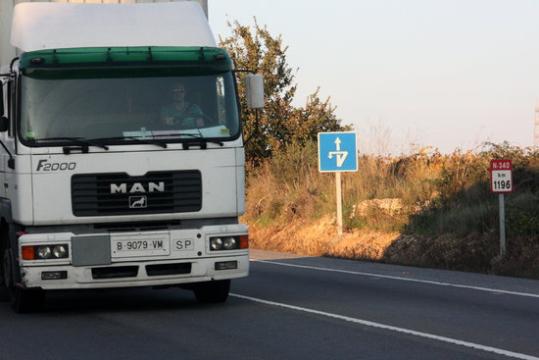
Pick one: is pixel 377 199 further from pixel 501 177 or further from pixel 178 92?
pixel 178 92

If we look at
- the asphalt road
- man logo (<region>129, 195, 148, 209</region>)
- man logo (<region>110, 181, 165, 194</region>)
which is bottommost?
the asphalt road

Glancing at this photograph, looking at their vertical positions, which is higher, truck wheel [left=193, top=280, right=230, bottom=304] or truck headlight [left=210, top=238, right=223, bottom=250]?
truck headlight [left=210, top=238, right=223, bottom=250]

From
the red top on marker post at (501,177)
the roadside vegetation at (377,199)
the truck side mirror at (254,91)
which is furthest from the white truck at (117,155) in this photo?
the red top on marker post at (501,177)

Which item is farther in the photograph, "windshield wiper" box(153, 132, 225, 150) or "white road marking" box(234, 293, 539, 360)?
"windshield wiper" box(153, 132, 225, 150)

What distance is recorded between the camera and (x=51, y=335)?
12758 millimetres

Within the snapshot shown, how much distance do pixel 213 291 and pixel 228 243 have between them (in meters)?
1.42

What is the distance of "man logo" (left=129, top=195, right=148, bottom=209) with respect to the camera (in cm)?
1426

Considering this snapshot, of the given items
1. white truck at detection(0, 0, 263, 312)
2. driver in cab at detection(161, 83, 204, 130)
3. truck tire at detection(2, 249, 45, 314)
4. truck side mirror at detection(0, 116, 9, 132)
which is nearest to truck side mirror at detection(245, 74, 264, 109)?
white truck at detection(0, 0, 263, 312)

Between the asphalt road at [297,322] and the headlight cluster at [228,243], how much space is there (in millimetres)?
780

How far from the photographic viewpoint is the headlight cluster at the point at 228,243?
14.5 metres

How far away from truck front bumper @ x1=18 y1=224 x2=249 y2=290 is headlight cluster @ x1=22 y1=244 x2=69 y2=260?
1.3 inches

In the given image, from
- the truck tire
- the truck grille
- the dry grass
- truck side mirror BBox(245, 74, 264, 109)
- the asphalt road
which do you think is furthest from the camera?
the dry grass

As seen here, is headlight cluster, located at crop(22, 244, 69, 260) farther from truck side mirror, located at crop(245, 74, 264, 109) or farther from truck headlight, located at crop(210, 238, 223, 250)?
truck side mirror, located at crop(245, 74, 264, 109)

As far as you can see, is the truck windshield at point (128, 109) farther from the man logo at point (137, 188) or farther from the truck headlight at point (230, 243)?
the truck headlight at point (230, 243)
